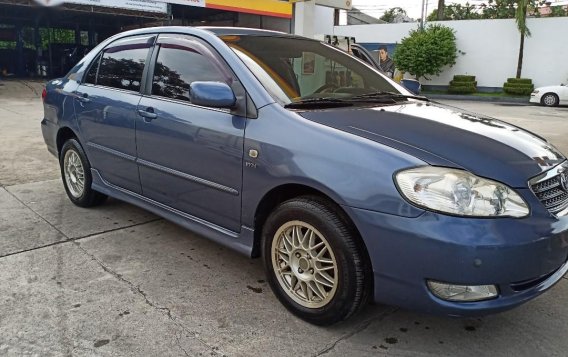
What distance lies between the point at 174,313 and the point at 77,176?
2.39 m

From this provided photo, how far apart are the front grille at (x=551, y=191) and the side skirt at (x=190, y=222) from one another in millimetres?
1585

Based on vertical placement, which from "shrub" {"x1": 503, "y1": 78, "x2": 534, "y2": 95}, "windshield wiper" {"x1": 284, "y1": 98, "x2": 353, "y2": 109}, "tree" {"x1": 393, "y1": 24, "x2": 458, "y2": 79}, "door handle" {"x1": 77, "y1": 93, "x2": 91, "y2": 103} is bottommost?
"door handle" {"x1": 77, "y1": 93, "x2": 91, "y2": 103}

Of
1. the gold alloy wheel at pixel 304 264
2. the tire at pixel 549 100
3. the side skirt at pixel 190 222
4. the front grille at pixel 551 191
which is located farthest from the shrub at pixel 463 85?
the gold alloy wheel at pixel 304 264

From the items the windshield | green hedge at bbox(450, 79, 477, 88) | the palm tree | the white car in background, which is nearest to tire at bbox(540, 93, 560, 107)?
the white car in background

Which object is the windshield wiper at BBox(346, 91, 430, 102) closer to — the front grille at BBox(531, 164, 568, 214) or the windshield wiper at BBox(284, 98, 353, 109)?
the windshield wiper at BBox(284, 98, 353, 109)

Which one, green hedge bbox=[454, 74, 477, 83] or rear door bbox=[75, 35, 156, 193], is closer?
Result: rear door bbox=[75, 35, 156, 193]

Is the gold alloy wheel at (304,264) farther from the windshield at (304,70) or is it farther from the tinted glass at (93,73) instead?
the tinted glass at (93,73)

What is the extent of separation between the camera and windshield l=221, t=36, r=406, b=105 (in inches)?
122

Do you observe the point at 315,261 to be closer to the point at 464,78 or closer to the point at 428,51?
the point at 428,51

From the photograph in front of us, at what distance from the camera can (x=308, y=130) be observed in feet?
8.61

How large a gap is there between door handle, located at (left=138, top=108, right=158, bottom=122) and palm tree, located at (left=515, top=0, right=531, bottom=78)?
79.2ft

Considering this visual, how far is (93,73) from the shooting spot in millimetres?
4406

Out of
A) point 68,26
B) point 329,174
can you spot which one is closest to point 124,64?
point 329,174

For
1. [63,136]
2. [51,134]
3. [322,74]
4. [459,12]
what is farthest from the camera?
[459,12]
